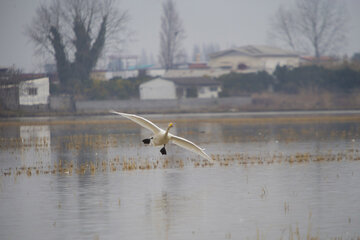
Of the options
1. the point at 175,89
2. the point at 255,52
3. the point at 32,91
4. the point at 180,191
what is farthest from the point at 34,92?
the point at 180,191

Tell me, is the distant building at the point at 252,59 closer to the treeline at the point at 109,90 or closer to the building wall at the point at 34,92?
the treeline at the point at 109,90

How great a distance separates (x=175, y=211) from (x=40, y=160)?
45.9ft

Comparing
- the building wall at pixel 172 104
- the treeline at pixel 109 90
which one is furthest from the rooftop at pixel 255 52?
the building wall at pixel 172 104

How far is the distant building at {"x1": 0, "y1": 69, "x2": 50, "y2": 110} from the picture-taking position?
73062 mm

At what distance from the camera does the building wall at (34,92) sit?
77.5 meters

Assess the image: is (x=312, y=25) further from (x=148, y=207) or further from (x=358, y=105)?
(x=148, y=207)

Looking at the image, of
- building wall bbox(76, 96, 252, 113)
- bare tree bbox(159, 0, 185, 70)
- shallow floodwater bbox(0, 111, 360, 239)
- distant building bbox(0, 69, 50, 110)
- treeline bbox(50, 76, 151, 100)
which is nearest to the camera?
shallow floodwater bbox(0, 111, 360, 239)

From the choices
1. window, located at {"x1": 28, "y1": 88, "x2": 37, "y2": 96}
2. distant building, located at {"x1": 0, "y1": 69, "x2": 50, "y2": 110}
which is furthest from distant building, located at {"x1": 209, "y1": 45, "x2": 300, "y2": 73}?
window, located at {"x1": 28, "y1": 88, "x2": 37, "y2": 96}

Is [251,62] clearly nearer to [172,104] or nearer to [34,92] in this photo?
[172,104]

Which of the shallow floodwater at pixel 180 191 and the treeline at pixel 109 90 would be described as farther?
the treeline at pixel 109 90

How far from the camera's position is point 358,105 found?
81375 mm

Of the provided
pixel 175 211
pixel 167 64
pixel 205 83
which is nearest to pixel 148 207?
pixel 175 211

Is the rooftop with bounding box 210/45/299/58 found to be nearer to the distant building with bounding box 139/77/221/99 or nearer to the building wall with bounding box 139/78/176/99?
the distant building with bounding box 139/77/221/99

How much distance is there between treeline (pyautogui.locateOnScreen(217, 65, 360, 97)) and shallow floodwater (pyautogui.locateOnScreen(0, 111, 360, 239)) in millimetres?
49546
